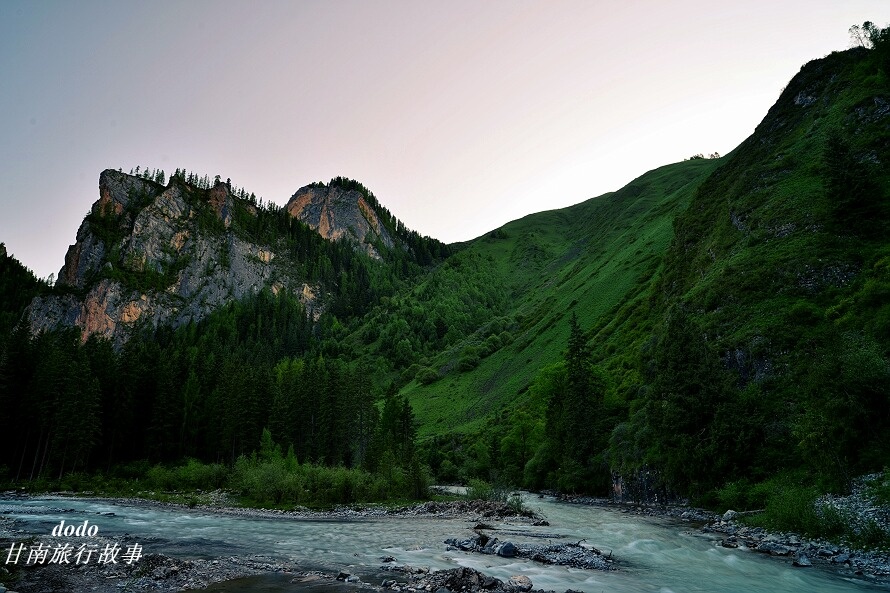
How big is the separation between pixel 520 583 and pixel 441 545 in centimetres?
1160

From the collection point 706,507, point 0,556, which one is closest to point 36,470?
point 0,556

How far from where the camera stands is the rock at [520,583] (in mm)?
17812

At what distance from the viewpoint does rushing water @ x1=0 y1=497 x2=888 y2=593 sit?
20.0 m

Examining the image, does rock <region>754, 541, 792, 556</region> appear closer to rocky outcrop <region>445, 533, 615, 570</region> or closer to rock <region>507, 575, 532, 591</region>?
rocky outcrop <region>445, 533, 615, 570</region>

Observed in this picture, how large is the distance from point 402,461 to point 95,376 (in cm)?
5996

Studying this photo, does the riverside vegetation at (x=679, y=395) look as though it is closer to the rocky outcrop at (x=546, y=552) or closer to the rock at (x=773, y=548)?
the rock at (x=773, y=548)

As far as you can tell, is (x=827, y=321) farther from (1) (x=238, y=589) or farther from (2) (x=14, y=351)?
(2) (x=14, y=351)

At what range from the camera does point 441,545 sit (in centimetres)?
2880

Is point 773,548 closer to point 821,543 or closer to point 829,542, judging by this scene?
point 821,543

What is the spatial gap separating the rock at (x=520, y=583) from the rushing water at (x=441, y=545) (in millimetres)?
564

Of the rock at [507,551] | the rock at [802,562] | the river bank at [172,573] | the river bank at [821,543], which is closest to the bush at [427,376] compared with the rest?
the river bank at [821,543]

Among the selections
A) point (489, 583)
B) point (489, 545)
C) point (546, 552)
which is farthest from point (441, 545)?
point (489, 583)

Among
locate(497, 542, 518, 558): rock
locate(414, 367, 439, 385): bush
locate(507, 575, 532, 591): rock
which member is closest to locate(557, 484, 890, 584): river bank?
locate(497, 542, 518, 558): rock

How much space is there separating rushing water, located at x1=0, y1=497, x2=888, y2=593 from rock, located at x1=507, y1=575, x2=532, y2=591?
0.56 meters
